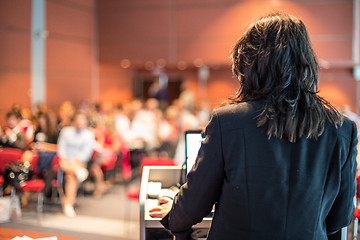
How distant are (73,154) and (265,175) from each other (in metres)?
5.21

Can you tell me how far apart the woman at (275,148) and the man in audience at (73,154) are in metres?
4.89

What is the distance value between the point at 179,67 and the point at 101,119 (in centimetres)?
410

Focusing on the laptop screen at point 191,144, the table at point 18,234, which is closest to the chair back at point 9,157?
the table at point 18,234

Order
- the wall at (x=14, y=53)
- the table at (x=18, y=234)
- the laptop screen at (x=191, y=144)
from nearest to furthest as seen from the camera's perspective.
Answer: the table at (x=18, y=234) < the laptop screen at (x=191, y=144) < the wall at (x=14, y=53)

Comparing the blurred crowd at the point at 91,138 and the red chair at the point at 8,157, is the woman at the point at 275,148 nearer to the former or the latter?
the blurred crowd at the point at 91,138

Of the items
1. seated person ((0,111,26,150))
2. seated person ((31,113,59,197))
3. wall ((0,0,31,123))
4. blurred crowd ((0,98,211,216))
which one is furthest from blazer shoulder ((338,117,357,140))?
wall ((0,0,31,123))

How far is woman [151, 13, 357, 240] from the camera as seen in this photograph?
143 cm

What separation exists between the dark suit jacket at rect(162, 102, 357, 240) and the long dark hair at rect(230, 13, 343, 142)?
1.8 inches

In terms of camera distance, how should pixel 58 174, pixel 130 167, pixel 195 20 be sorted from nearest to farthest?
pixel 58 174
pixel 130 167
pixel 195 20

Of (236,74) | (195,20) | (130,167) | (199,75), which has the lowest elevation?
(130,167)

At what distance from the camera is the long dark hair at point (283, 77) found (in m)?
1.44

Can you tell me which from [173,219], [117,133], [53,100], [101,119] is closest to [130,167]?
[117,133]

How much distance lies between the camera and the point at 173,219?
1642mm

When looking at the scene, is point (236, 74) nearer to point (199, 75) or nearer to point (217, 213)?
point (217, 213)
